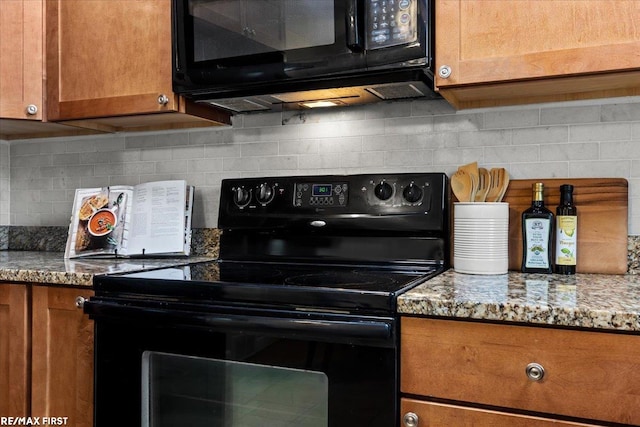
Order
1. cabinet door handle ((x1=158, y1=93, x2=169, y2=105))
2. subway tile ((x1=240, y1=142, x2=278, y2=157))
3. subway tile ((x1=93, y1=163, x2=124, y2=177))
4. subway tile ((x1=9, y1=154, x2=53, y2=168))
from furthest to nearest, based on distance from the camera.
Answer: subway tile ((x1=9, y1=154, x2=53, y2=168)), subway tile ((x1=93, y1=163, x2=124, y2=177)), subway tile ((x1=240, y1=142, x2=278, y2=157)), cabinet door handle ((x1=158, y1=93, x2=169, y2=105))

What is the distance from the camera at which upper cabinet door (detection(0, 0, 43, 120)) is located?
185cm

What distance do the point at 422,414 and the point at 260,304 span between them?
1.37ft

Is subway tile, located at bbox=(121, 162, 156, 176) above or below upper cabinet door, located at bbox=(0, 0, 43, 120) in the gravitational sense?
below

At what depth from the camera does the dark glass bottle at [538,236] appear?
1.48 metres

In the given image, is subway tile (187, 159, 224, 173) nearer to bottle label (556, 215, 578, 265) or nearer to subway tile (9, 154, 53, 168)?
subway tile (9, 154, 53, 168)

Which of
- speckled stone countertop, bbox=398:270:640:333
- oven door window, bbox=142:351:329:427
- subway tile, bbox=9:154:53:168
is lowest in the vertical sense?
oven door window, bbox=142:351:329:427

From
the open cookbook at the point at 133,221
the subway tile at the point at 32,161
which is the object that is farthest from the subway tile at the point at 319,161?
the subway tile at the point at 32,161

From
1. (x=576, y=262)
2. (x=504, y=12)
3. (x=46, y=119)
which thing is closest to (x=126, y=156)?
(x=46, y=119)

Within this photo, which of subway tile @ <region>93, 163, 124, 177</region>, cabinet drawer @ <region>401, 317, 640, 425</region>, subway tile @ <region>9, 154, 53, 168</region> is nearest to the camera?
cabinet drawer @ <region>401, 317, 640, 425</region>

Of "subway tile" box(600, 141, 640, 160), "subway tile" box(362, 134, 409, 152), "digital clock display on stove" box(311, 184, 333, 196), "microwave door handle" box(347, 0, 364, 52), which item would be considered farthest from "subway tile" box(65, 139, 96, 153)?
"subway tile" box(600, 141, 640, 160)

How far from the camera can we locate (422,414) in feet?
3.55

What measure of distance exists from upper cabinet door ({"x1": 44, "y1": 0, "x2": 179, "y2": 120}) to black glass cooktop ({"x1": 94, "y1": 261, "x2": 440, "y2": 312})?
2.02 ft

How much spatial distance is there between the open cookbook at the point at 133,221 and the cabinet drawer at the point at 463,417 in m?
1.11

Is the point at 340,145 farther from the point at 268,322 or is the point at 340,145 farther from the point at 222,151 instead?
the point at 268,322
